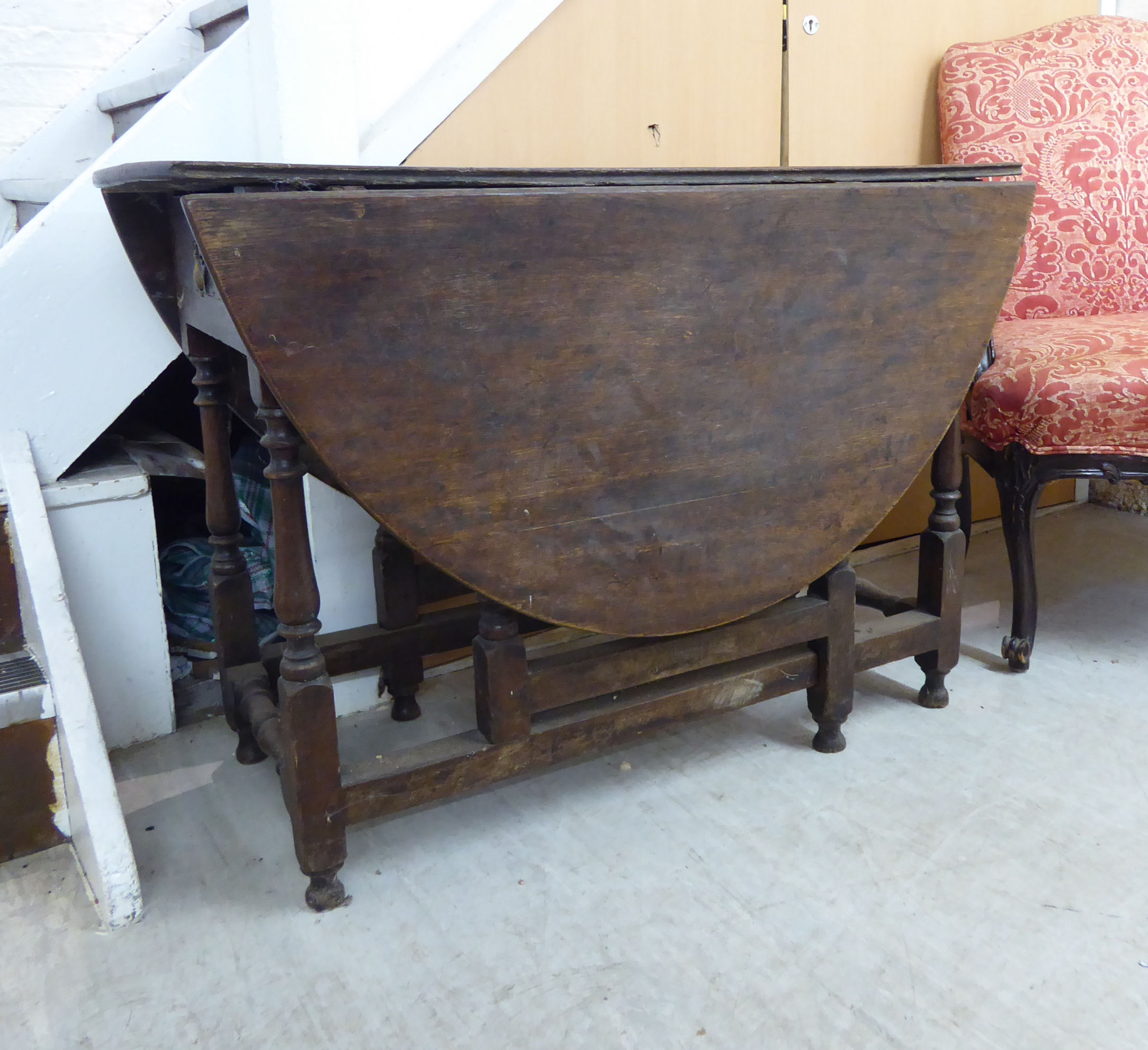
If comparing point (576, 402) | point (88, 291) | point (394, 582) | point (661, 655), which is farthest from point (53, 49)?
point (661, 655)

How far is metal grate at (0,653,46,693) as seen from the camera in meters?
1.27

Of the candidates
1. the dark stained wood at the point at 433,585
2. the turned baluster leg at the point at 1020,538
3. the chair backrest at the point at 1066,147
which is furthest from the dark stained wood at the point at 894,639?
the chair backrest at the point at 1066,147

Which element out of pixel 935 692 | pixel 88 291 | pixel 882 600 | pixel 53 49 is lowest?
pixel 935 692

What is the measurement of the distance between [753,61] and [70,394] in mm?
1367

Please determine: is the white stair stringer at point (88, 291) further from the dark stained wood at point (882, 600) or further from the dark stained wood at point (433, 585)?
the dark stained wood at point (882, 600)

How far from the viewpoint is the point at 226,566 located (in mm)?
1563

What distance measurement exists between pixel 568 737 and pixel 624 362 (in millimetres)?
499

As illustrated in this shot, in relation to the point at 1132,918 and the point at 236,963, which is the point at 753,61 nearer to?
the point at 1132,918

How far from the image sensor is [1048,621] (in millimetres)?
2020

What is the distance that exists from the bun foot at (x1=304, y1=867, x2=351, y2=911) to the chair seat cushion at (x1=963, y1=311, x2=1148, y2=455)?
125 cm

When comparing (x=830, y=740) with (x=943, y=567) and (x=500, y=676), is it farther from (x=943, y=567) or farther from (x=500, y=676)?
(x=500, y=676)

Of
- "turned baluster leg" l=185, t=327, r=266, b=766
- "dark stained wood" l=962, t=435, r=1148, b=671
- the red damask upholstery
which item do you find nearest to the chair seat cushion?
"dark stained wood" l=962, t=435, r=1148, b=671

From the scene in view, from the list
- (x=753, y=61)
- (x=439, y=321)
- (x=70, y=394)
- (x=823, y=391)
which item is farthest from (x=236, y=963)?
(x=753, y=61)

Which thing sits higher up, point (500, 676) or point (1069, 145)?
point (1069, 145)
